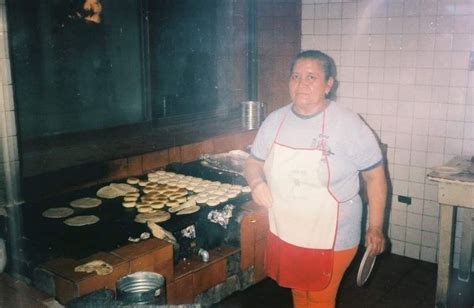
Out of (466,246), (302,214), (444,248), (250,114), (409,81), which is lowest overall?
(466,246)

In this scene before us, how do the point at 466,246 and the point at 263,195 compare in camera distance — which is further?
the point at 466,246

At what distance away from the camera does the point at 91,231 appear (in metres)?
3.09

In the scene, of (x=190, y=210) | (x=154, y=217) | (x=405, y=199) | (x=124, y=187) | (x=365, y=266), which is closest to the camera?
(x=365, y=266)

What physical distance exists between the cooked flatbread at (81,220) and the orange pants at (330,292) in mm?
1456

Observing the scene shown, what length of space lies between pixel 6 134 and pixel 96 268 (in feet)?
4.47

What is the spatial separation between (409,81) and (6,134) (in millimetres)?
3805

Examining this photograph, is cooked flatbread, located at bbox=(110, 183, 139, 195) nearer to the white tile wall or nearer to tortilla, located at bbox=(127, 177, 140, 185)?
tortilla, located at bbox=(127, 177, 140, 185)

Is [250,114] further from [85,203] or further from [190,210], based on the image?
[85,203]

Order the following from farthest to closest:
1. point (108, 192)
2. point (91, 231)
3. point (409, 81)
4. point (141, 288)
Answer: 1. point (409, 81)
2. point (108, 192)
3. point (91, 231)
4. point (141, 288)

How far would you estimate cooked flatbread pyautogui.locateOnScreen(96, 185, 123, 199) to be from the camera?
3699 mm

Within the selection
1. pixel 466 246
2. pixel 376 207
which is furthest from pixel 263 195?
pixel 466 246

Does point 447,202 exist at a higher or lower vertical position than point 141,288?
higher

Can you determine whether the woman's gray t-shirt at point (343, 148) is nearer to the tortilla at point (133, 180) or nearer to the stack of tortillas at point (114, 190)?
the stack of tortillas at point (114, 190)

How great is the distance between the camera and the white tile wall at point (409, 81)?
14.8ft
